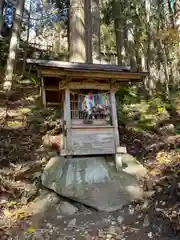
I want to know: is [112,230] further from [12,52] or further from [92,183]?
[12,52]

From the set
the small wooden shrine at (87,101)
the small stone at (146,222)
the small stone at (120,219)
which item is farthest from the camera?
the small wooden shrine at (87,101)

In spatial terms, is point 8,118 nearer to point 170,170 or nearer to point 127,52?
point 170,170

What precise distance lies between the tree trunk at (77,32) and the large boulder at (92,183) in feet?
12.7

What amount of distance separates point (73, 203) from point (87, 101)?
2581 mm

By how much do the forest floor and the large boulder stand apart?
0.22 meters

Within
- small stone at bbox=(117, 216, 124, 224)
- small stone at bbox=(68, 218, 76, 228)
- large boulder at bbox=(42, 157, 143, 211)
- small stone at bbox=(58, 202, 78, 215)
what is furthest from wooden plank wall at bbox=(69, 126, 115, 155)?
small stone at bbox=(117, 216, 124, 224)

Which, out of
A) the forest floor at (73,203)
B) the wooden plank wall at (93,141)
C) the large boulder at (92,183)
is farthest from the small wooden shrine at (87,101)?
the forest floor at (73,203)

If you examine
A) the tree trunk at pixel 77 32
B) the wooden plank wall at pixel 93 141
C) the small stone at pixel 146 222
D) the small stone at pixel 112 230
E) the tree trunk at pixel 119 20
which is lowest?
the small stone at pixel 112 230

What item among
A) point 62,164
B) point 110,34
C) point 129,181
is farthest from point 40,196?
point 110,34

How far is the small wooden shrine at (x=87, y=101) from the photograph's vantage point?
6.06m

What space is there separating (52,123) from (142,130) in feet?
10.7

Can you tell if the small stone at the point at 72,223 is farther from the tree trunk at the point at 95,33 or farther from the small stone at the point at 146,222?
the tree trunk at the point at 95,33

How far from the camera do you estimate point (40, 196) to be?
591 centimetres

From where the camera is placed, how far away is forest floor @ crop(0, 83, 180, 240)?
4.52 m
